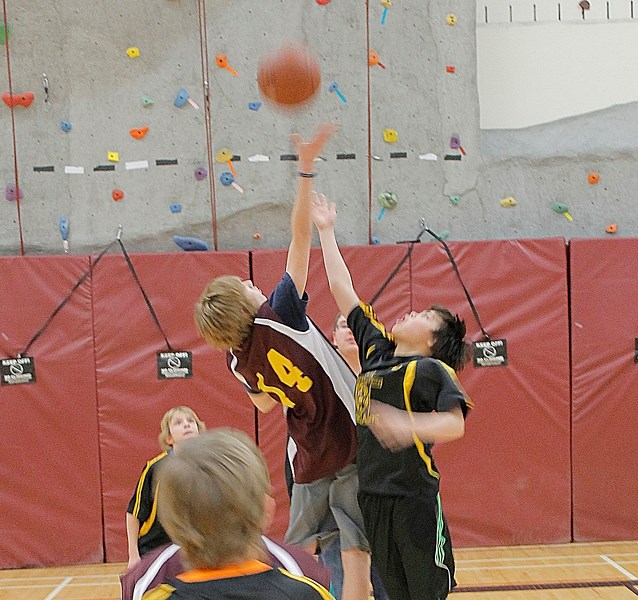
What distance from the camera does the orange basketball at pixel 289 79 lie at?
4078 mm

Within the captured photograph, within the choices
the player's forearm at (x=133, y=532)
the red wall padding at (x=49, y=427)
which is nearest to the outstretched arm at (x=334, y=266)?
the player's forearm at (x=133, y=532)

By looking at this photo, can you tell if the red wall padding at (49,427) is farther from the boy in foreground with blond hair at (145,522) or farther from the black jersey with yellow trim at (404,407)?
the black jersey with yellow trim at (404,407)

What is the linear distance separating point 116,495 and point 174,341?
1281 millimetres

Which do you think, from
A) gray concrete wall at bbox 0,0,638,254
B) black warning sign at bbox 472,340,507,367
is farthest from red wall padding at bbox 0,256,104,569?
black warning sign at bbox 472,340,507,367

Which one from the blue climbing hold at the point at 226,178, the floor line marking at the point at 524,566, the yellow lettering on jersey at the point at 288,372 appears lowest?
the floor line marking at the point at 524,566

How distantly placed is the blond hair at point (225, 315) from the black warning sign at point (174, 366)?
3.47 meters

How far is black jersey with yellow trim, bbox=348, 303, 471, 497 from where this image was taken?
2930 mm

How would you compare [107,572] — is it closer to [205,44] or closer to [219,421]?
[219,421]

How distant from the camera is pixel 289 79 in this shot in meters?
4.08

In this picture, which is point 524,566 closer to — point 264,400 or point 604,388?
point 604,388

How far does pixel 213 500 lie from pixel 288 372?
1.52 m

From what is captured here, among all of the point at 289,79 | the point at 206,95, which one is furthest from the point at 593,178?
the point at 289,79

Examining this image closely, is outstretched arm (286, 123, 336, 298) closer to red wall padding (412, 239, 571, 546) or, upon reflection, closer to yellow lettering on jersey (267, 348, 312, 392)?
yellow lettering on jersey (267, 348, 312, 392)

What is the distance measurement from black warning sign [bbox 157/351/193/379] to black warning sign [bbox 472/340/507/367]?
7.45ft
